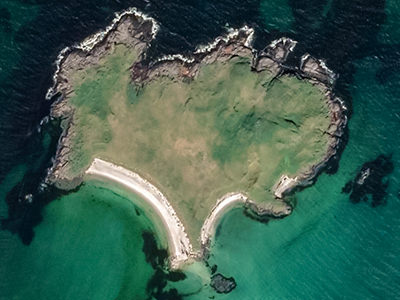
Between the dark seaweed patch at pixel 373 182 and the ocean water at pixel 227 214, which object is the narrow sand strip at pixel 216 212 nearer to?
the ocean water at pixel 227 214

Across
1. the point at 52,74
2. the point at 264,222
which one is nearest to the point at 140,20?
the point at 52,74

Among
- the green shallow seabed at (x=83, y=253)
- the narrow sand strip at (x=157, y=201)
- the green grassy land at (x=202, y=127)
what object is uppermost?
the green grassy land at (x=202, y=127)

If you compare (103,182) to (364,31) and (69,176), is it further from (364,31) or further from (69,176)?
(364,31)

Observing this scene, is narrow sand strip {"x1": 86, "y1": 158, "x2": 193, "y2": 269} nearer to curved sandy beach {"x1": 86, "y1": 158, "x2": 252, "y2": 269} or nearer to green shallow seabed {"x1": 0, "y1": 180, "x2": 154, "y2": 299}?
curved sandy beach {"x1": 86, "y1": 158, "x2": 252, "y2": 269}

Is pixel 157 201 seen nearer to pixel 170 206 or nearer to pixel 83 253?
pixel 170 206

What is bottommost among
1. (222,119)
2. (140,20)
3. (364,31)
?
(222,119)

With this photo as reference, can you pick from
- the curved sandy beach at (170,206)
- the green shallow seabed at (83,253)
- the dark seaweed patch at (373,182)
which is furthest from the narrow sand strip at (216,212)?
the dark seaweed patch at (373,182)
